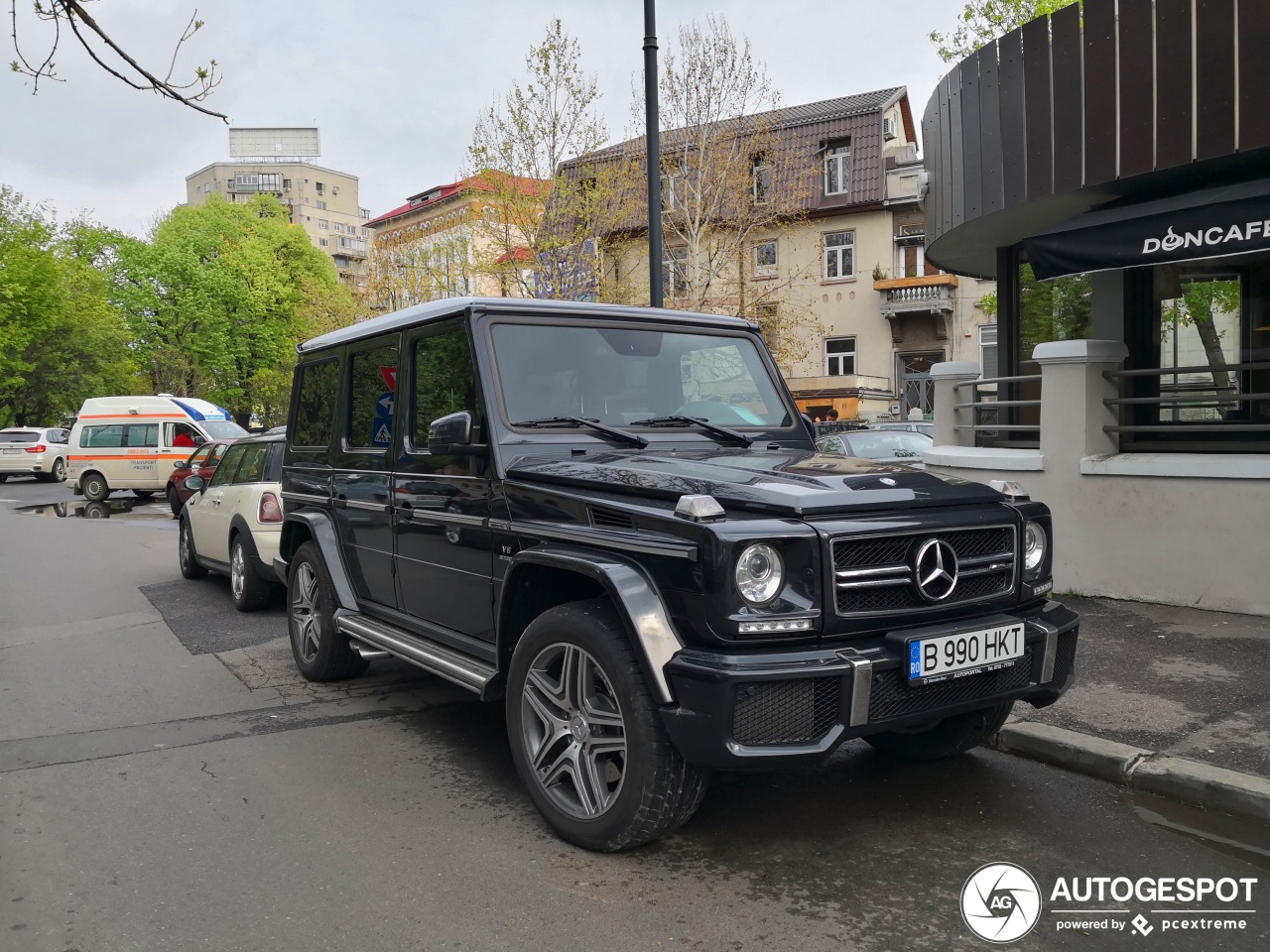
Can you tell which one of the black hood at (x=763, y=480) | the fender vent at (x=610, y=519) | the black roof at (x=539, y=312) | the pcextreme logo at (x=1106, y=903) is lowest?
the pcextreme logo at (x=1106, y=903)

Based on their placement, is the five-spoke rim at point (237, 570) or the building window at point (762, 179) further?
the building window at point (762, 179)

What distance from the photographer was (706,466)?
4.05 metres

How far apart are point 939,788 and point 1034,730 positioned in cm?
74

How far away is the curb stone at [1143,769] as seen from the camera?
4098 millimetres

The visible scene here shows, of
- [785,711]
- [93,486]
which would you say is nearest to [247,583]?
[785,711]

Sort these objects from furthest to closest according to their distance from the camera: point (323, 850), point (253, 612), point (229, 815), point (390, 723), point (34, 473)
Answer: point (34, 473) → point (253, 612) → point (390, 723) → point (229, 815) → point (323, 850)

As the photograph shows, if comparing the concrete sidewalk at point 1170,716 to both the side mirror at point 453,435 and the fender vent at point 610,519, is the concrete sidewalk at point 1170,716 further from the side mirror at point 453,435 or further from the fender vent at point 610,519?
the side mirror at point 453,435

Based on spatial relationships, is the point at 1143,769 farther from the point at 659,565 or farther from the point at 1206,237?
the point at 1206,237

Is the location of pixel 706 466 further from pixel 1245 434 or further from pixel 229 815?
pixel 1245 434

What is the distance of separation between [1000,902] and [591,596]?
5.79ft

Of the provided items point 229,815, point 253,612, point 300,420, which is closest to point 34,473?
point 253,612

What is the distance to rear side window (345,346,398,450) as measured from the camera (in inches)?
215

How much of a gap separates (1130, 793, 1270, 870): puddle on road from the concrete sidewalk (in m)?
0.05

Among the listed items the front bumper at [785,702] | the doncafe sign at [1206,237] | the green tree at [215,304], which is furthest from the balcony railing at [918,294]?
the front bumper at [785,702]
